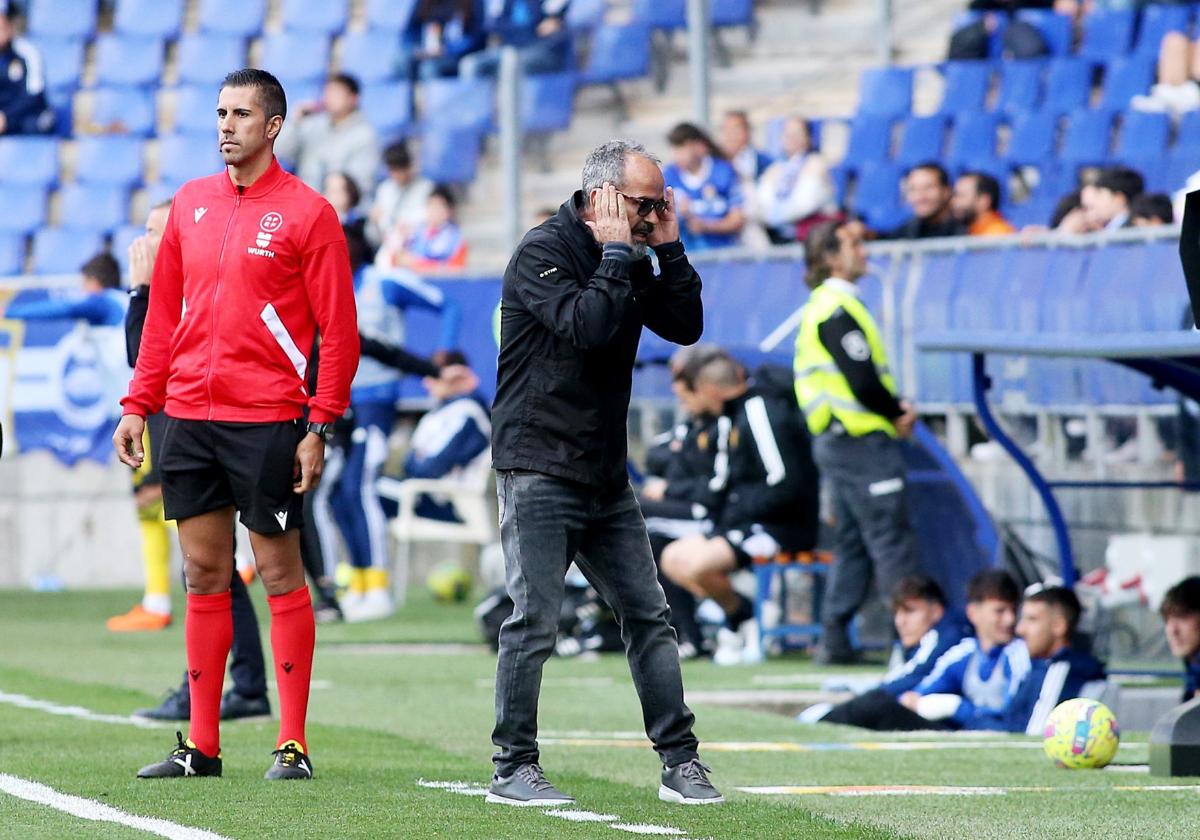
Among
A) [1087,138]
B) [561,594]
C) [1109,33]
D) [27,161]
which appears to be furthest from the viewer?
[27,161]

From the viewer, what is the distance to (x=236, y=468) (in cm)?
695

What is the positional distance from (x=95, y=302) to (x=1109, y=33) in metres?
8.67

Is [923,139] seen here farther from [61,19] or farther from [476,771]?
[476,771]

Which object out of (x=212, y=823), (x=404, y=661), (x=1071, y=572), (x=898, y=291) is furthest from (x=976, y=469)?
(x=212, y=823)

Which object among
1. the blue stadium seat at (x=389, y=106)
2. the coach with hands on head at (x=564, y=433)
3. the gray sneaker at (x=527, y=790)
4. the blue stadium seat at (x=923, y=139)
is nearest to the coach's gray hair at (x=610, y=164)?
the coach with hands on head at (x=564, y=433)

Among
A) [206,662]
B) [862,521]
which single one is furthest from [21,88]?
[206,662]

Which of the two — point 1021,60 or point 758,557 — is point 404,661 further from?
point 1021,60

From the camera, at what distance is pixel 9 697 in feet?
33.2

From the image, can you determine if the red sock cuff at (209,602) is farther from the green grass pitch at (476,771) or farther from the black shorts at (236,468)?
the green grass pitch at (476,771)

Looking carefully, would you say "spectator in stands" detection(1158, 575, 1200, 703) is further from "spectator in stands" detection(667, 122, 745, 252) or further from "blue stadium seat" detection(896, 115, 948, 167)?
"blue stadium seat" detection(896, 115, 948, 167)

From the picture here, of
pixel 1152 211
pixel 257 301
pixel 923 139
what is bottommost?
pixel 257 301

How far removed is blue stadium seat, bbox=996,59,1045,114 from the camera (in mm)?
18062

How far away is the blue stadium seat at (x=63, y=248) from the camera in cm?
2169

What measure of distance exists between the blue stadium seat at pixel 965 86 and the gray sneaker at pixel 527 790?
41.7 ft
